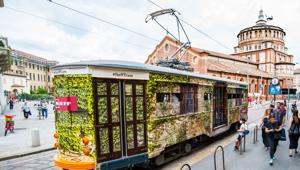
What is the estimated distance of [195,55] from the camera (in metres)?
42.3

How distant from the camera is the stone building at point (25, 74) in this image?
5706cm

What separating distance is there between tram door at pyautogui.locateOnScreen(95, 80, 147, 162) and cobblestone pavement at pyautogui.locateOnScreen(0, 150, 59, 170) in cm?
310

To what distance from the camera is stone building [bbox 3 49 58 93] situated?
2247 inches

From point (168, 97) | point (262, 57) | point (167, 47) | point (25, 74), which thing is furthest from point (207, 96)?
point (25, 74)

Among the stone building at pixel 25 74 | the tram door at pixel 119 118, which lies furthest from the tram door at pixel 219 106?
the stone building at pixel 25 74

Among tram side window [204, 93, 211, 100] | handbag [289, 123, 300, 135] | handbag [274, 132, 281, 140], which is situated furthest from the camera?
tram side window [204, 93, 211, 100]

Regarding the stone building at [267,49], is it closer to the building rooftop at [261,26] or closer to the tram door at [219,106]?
the building rooftop at [261,26]

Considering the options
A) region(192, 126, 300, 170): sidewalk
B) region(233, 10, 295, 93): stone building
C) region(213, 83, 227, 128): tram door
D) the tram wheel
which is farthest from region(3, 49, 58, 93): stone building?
region(233, 10, 295, 93): stone building

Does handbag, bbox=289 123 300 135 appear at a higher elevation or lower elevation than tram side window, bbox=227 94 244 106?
lower

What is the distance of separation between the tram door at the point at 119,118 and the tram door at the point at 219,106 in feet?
17.5

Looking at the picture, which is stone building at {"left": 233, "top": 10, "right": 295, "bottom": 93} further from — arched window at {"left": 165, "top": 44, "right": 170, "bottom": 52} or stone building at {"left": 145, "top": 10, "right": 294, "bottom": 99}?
arched window at {"left": 165, "top": 44, "right": 170, "bottom": 52}

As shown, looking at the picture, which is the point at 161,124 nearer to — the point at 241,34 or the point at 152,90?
the point at 152,90

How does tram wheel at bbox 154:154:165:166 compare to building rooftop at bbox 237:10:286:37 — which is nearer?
tram wheel at bbox 154:154:165:166

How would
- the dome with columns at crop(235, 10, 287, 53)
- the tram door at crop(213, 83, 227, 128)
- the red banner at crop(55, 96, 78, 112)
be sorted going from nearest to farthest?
the red banner at crop(55, 96, 78, 112), the tram door at crop(213, 83, 227, 128), the dome with columns at crop(235, 10, 287, 53)
